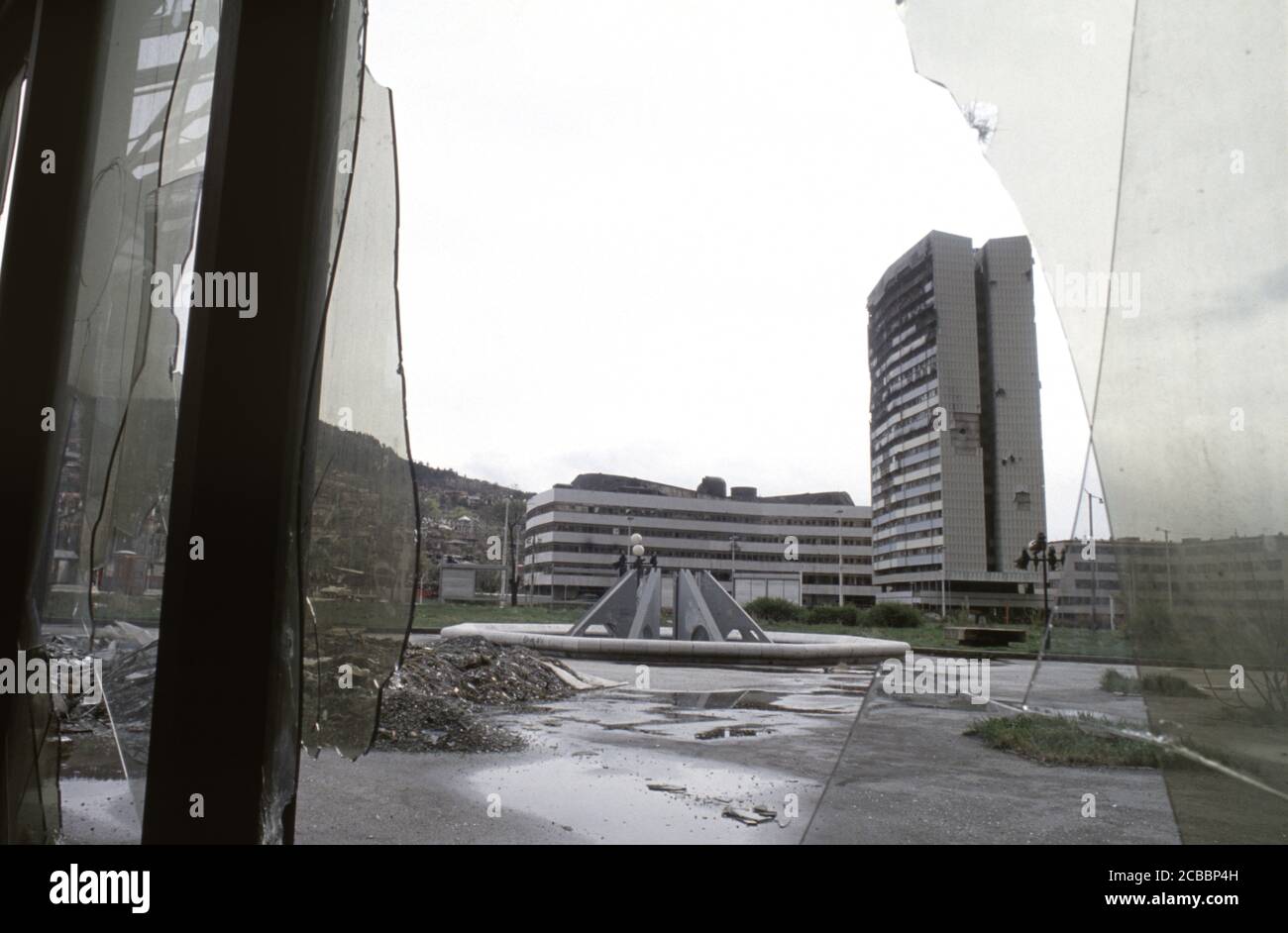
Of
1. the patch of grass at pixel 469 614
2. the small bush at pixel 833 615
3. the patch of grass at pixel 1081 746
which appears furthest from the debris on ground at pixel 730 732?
the small bush at pixel 833 615

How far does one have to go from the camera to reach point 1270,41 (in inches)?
20.7

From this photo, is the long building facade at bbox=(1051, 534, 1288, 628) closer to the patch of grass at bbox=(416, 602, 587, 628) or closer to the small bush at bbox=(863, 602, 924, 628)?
the small bush at bbox=(863, 602, 924, 628)

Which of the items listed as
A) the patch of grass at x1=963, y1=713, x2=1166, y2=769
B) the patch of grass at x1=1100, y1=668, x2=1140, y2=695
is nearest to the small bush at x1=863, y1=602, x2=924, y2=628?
the patch of grass at x1=963, y1=713, x2=1166, y2=769

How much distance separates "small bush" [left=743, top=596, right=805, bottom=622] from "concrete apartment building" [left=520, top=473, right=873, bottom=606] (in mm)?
298

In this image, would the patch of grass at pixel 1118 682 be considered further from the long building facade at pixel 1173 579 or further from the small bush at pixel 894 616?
the small bush at pixel 894 616

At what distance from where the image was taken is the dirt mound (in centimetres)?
331

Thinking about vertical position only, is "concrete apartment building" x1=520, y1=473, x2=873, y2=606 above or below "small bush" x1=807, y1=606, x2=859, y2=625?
above

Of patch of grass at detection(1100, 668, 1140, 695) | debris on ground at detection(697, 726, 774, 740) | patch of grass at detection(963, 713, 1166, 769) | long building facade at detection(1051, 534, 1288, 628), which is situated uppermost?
long building facade at detection(1051, 534, 1288, 628)

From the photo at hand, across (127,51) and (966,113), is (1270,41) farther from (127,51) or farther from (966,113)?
(127,51)

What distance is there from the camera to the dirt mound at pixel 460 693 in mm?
3307

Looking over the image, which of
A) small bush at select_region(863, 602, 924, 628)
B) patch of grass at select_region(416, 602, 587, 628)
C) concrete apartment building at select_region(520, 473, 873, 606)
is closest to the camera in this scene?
small bush at select_region(863, 602, 924, 628)
